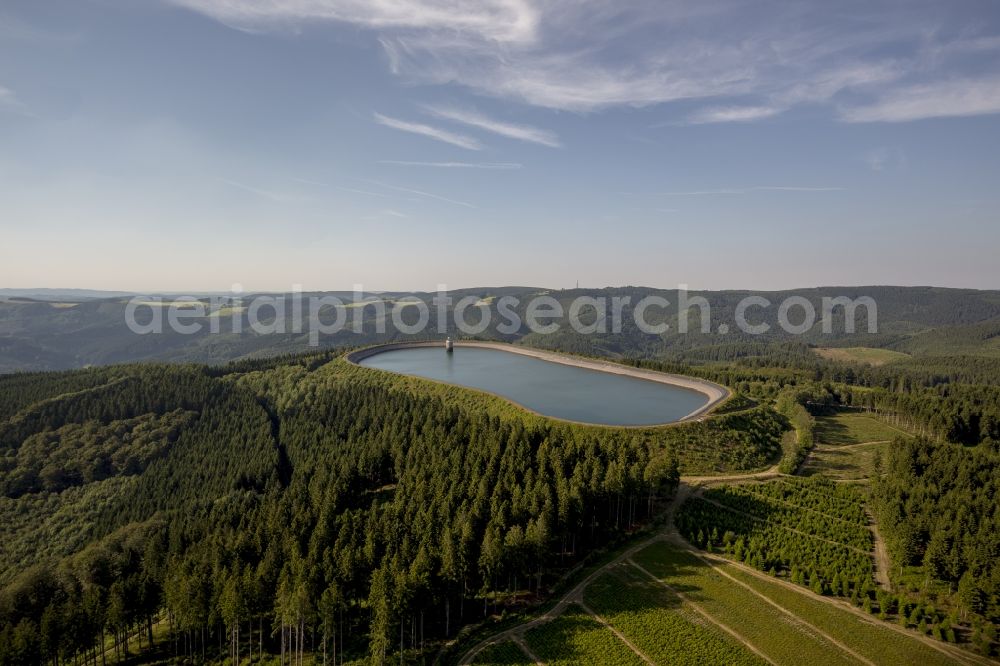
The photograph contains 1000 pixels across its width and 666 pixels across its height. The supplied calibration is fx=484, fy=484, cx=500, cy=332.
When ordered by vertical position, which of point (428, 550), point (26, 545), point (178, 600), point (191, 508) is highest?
point (428, 550)

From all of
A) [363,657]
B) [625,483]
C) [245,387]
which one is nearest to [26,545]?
[245,387]

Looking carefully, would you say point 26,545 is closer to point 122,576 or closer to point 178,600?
point 122,576

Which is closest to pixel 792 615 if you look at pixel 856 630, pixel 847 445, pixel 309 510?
pixel 856 630

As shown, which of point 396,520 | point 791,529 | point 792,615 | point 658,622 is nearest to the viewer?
point 658,622

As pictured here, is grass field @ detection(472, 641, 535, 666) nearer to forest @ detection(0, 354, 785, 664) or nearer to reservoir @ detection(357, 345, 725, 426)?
forest @ detection(0, 354, 785, 664)

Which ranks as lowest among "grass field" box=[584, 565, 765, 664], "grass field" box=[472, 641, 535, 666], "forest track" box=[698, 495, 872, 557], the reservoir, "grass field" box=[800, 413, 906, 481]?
"grass field" box=[472, 641, 535, 666]

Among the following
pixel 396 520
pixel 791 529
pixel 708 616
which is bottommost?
pixel 708 616

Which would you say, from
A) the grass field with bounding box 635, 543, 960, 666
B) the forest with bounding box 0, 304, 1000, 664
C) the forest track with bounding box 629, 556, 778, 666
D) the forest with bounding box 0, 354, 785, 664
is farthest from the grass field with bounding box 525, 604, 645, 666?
the grass field with bounding box 635, 543, 960, 666

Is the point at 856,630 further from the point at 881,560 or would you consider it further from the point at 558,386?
the point at 558,386
